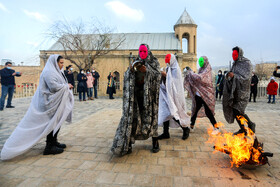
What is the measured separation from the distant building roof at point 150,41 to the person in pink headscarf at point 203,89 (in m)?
23.8

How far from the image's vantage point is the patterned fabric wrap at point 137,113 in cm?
327

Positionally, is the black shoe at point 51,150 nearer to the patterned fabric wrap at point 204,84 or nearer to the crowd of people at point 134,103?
the crowd of people at point 134,103

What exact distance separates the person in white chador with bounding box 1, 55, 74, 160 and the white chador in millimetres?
2132

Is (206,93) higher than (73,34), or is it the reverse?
(73,34)

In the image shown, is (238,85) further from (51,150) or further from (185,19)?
(185,19)

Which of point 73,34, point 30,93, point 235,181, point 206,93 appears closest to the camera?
point 235,181

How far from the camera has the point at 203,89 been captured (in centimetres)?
473

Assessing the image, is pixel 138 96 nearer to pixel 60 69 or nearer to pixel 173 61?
pixel 173 61

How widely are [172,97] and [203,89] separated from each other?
105 cm

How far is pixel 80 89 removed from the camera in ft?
41.6

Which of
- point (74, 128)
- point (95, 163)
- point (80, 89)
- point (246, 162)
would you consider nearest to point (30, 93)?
point (80, 89)

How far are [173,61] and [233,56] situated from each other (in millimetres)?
1513

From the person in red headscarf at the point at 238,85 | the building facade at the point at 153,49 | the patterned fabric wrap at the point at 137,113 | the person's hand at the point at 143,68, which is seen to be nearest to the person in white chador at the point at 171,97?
the patterned fabric wrap at the point at 137,113

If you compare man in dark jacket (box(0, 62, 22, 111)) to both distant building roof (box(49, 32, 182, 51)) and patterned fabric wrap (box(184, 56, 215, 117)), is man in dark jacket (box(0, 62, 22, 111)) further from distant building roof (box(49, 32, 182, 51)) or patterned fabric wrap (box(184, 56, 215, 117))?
distant building roof (box(49, 32, 182, 51))
